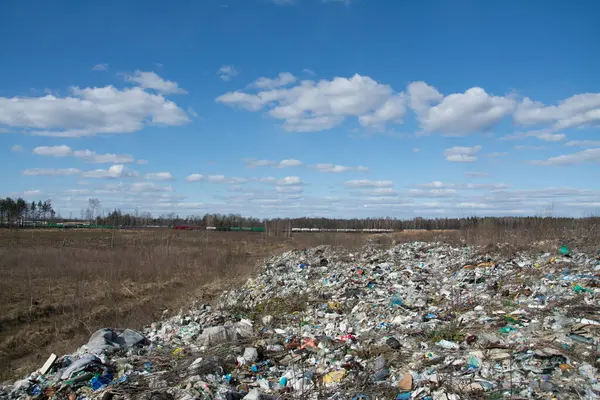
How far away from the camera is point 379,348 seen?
561 cm

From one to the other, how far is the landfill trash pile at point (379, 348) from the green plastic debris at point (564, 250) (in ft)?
3.20

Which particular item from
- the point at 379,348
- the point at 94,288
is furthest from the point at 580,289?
the point at 94,288

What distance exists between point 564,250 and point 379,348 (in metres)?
8.57

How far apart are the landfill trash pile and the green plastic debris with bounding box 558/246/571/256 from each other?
0.97 m

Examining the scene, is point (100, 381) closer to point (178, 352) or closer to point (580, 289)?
point (178, 352)

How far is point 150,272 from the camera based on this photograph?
62.6 ft

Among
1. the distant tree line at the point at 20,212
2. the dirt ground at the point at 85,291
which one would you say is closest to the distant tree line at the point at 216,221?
the distant tree line at the point at 20,212

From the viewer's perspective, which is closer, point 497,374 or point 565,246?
point 497,374

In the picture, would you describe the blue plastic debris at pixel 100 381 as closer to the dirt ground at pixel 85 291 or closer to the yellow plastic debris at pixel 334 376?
the yellow plastic debris at pixel 334 376

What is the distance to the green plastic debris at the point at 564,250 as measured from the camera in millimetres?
10899

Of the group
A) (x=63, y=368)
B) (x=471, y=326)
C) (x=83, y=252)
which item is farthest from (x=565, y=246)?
(x=83, y=252)

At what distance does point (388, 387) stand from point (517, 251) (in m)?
9.82

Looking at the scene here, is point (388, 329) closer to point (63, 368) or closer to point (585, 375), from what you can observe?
point (585, 375)

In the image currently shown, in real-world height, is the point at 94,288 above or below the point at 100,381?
below
